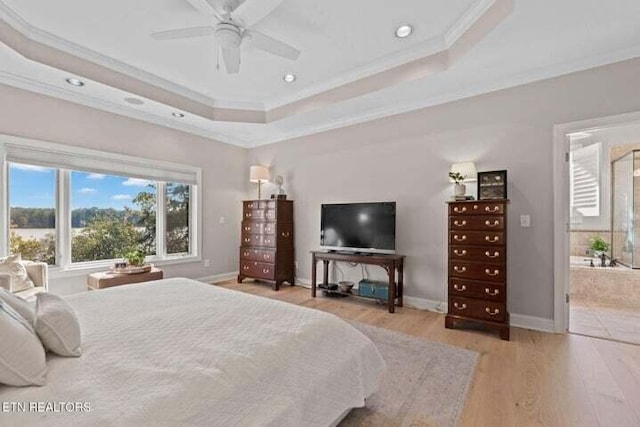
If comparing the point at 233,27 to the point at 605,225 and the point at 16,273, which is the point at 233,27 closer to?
the point at 16,273

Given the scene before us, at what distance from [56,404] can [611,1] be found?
370cm

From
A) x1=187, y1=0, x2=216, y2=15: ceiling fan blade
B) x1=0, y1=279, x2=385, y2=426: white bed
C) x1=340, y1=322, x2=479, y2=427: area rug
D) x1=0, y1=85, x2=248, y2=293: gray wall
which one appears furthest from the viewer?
x1=0, y1=85, x2=248, y2=293: gray wall

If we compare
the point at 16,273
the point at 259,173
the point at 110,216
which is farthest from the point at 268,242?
the point at 16,273

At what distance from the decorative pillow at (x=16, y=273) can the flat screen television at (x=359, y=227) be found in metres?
3.20

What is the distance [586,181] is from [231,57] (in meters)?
6.38

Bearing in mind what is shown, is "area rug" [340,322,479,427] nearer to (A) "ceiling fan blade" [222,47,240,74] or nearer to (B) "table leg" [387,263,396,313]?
(B) "table leg" [387,263,396,313]

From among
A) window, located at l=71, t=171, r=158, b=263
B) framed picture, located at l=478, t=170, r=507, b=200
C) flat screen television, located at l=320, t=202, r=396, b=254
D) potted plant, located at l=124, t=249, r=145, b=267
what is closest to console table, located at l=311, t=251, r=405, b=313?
flat screen television, located at l=320, t=202, r=396, b=254

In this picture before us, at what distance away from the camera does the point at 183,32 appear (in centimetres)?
Answer: 228

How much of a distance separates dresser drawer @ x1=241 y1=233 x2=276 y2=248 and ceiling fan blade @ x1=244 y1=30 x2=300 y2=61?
113 inches

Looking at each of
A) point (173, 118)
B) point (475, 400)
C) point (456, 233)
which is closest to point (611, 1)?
point (456, 233)

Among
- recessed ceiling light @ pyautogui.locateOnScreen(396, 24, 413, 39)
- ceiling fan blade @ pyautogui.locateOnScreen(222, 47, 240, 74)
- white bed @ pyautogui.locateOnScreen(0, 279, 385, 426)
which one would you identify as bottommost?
white bed @ pyautogui.locateOnScreen(0, 279, 385, 426)

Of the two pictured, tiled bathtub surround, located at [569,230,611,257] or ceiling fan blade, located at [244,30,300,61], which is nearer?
ceiling fan blade, located at [244,30,300,61]

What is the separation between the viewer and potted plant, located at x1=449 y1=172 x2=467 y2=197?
3.22m

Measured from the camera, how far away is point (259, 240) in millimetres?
4961
